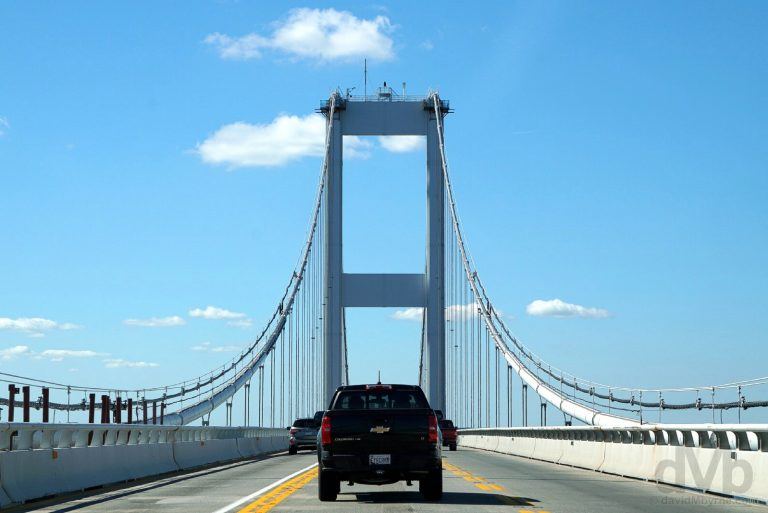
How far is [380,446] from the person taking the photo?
1714 cm

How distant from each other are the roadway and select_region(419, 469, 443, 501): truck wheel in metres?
0.16

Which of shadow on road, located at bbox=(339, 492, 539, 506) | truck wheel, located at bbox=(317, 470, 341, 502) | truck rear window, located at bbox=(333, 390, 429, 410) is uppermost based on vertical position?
truck rear window, located at bbox=(333, 390, 429, 410)

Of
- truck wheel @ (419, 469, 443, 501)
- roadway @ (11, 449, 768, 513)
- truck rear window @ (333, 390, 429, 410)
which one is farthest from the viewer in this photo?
truck rear window @ (333, 390, 429, 410)

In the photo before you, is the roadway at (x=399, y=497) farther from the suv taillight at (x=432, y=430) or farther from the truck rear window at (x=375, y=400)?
the truck rear window at (x=375, y=400)

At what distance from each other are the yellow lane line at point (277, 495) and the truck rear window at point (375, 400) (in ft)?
5.33

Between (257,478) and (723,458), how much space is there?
9.44m

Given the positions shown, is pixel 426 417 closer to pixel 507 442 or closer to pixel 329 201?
pixel 507 442

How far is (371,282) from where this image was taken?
74.8m

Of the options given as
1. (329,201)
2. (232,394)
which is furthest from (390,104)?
(232,394)

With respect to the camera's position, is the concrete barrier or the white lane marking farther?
the concrete barrier

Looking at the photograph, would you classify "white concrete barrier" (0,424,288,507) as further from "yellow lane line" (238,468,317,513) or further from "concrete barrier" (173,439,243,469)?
"yellow lane line" (238,468,317,513)

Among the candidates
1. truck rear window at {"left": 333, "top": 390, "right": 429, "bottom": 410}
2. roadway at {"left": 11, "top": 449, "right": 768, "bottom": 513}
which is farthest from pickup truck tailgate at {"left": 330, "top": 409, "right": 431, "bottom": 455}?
truck rear window at {"left": 333, "top": 390, "right": 429, "bottom": 410}

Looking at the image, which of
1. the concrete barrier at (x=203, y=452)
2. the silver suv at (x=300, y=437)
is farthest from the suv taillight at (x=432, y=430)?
the silver suv at (x=300, y=437)

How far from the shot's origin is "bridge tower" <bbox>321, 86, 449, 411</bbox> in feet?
243
